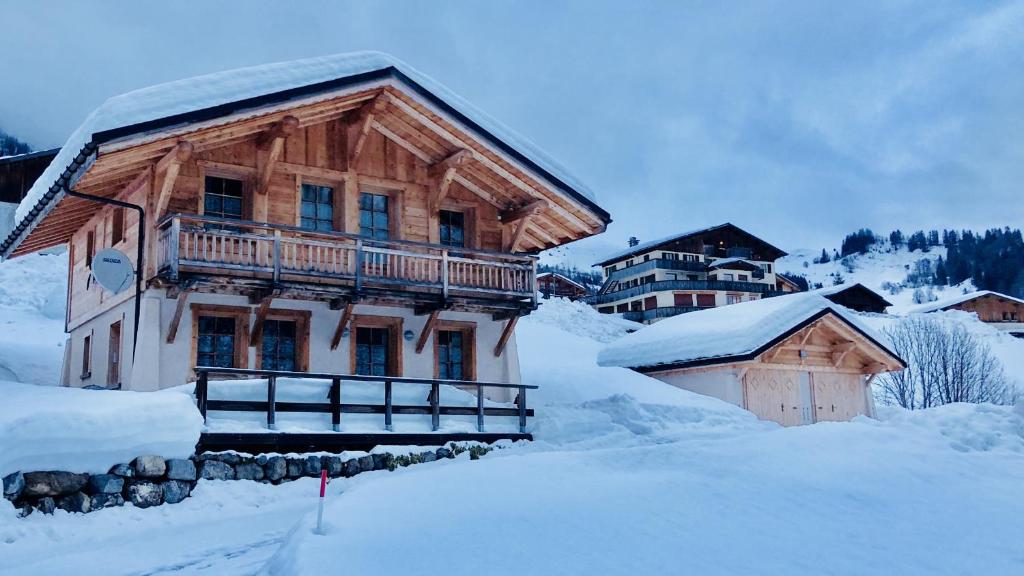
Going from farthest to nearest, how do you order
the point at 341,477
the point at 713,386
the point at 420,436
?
the point at 713,386
the point at 420,436
the point at 341,477

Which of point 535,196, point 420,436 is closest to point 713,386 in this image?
point 535,196

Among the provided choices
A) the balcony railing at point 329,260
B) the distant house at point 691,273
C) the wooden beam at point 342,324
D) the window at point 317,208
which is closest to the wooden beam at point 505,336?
the balcony railing at point 329,260

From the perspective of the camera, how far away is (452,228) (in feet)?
65.1

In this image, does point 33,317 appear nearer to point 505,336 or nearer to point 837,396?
point 505,336

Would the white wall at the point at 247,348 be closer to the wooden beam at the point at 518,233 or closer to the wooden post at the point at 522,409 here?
the wooden beam at the point at 518,233

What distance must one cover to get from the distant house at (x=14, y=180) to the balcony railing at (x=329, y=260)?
25280 mm

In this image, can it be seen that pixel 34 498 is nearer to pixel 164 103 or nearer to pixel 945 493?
pixel 164 103

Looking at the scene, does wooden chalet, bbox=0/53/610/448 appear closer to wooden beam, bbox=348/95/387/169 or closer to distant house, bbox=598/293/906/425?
wooden beam, bbox=348/95/387/169

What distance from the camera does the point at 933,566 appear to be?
19.7ft

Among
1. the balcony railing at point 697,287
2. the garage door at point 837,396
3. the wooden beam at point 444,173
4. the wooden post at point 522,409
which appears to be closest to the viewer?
the wooden post at point 522,409

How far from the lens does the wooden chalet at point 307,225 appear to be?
1513cm

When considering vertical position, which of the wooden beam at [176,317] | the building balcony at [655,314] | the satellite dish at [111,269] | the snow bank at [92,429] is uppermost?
the building balcony at [655,314]

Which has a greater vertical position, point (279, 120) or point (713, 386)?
point (279, 120)

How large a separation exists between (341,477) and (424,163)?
857cm
